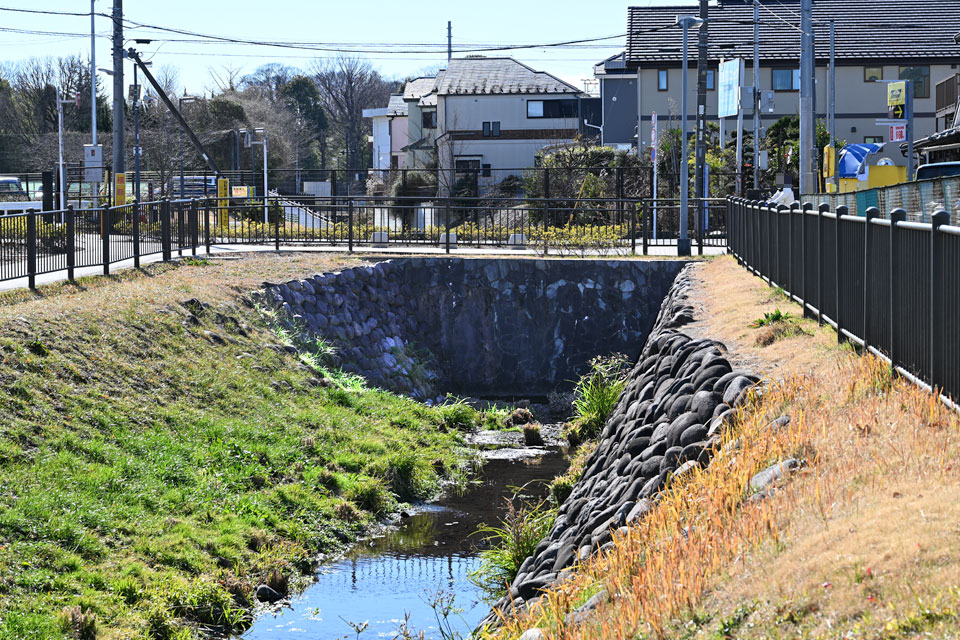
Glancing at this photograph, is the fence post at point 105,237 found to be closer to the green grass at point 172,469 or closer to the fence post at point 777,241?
the green grass at point 172,469

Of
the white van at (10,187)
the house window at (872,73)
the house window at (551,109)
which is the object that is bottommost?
the white van at (10,187)

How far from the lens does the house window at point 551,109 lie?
6762cm

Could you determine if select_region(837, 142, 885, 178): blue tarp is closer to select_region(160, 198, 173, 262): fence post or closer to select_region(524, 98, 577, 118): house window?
select_region(160, 198, 173, 262): fence post

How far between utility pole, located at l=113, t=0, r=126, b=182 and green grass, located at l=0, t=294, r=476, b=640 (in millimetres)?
16280

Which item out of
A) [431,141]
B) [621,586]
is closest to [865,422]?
[621,586]

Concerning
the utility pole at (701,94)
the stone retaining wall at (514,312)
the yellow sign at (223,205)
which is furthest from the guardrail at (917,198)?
the yellow sign at (223,205)

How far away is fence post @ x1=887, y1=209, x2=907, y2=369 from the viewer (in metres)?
8.20

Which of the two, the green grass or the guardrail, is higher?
the guardrail

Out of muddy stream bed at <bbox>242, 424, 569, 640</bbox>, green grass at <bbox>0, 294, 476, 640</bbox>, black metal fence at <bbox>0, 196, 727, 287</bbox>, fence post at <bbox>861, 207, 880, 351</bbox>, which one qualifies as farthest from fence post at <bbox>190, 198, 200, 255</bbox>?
fence post at <bbox>861, 207, 880, 351</bbox>

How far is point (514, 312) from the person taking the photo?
24734 mm

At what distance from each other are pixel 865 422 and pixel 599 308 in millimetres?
17663

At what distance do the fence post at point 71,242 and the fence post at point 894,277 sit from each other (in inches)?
507

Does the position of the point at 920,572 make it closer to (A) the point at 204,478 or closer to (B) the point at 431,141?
(A) the point at 204,478

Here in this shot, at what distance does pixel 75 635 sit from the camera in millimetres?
8359
